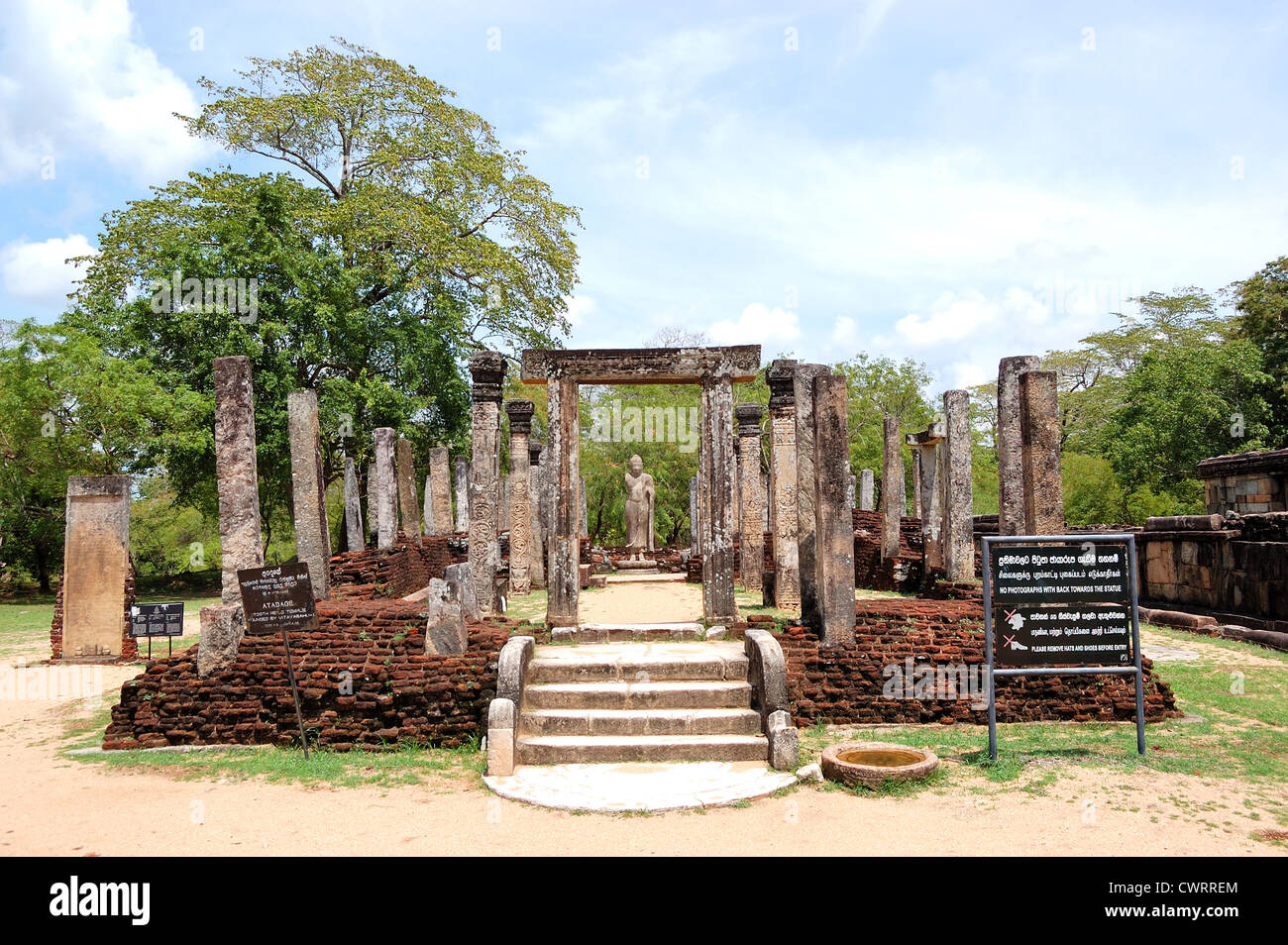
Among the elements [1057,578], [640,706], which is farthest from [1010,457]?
[640,706]

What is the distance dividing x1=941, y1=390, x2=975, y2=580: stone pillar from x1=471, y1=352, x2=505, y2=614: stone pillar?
776 cm

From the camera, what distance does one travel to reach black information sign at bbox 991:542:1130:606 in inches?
272

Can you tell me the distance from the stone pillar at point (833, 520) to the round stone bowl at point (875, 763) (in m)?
1.62

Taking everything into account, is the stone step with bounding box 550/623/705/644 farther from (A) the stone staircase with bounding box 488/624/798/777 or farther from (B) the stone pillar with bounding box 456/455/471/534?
(B) the stone pillar with bounding box 456/455/471/534

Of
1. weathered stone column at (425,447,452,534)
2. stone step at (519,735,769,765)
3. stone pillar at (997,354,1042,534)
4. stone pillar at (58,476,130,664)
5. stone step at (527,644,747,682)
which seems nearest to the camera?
stone step at (519,735,769,765)

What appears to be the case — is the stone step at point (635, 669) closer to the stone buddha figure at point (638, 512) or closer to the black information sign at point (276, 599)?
the black information sign at point (276, 599)

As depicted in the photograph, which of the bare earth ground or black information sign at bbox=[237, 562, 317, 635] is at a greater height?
black information sign at bbox=[237, 562, 317, 635]

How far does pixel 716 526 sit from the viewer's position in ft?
31.6

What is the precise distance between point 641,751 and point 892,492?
11.2 m

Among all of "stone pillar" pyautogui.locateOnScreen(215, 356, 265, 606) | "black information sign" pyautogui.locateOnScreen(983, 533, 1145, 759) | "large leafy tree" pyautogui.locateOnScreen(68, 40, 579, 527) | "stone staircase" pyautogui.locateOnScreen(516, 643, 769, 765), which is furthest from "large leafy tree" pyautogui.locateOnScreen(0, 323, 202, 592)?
"black information sign" pyautogui.locateOnScreen(983, 533, 1145, 759)

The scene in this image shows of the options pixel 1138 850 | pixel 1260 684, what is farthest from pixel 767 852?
pixel 1260 684

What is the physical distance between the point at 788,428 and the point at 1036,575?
728cm

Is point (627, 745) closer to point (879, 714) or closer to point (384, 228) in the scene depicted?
point (879, 714)

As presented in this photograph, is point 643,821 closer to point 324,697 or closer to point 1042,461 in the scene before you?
point 324,697
